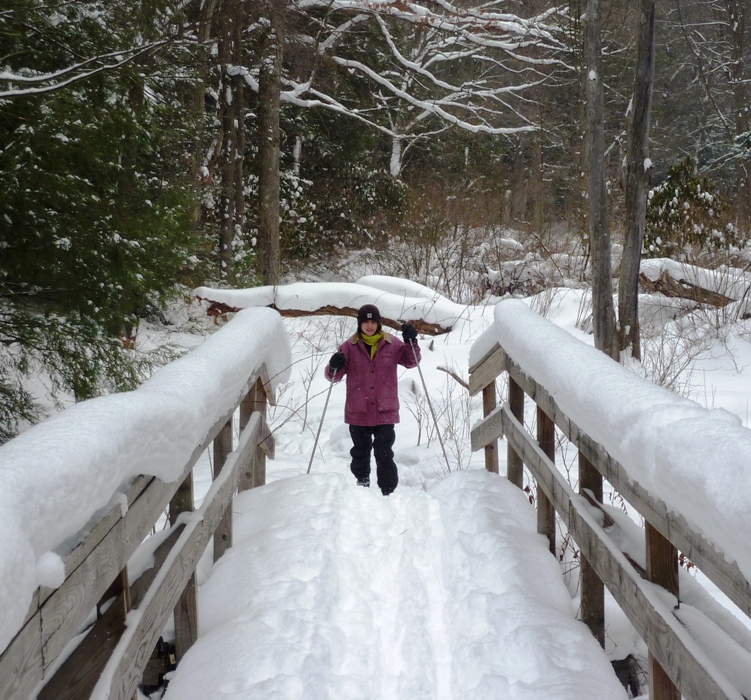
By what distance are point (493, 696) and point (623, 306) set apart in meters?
Answer: 5.54

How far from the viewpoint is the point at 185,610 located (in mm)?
2467

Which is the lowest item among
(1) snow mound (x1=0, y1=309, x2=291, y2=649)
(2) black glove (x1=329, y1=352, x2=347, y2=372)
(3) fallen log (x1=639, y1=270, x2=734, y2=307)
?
(2) black glove (x1=329, y1=352, x2=347, y2=372)

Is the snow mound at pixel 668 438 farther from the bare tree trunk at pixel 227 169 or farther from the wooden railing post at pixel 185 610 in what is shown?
the bare tree trunk at pixel 227 169

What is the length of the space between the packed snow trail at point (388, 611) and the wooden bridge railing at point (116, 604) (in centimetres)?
31

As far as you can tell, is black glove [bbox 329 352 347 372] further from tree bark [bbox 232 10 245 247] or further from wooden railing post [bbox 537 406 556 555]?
tree bark [bbox 232 10 245 247]

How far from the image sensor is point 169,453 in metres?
1.93

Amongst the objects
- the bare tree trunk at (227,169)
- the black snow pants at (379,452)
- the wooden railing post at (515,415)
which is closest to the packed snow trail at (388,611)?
the wooden railing post at (515,415)

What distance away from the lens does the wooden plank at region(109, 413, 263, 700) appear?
66.6 inches

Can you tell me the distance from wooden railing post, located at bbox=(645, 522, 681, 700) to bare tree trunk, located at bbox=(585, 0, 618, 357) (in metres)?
4.80

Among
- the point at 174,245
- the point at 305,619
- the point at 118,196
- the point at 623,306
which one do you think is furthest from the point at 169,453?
the point at 623,306

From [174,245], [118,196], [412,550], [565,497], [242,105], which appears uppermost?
[242,105]

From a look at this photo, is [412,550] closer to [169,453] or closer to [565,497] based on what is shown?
[565,497]

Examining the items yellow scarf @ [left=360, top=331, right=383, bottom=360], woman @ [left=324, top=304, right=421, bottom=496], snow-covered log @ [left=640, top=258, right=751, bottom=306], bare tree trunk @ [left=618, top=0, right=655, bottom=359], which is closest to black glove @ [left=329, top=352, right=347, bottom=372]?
woman @ [left=324, top=304, right=421, bottom=496]

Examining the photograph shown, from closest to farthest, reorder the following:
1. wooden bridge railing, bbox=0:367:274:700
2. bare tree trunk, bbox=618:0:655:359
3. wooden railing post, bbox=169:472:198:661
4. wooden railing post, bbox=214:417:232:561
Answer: wooden bridge railing, bbox=0:367:274:700 → wooden railing post, bbox=169:472:198:661 → wooden railing post, bbox=214:417:232:561 → bare tree trunk, bbox=618:0:655:359
